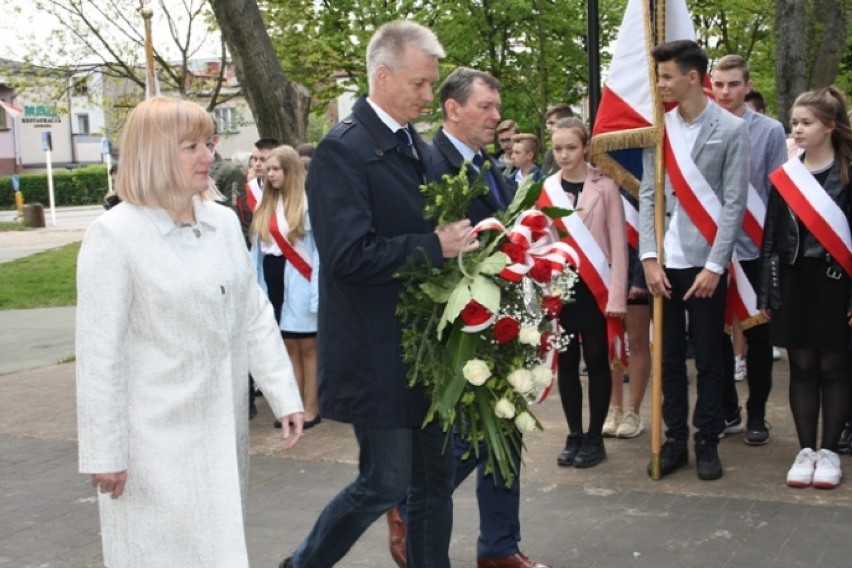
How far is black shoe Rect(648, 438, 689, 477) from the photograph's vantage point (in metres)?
6.49

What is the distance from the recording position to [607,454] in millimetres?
6984

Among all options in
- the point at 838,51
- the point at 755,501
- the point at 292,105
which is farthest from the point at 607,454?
the point at 838,51

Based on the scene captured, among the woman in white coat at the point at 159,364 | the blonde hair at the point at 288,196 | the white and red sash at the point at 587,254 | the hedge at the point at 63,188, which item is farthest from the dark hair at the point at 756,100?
the hedge at the point at 63,188

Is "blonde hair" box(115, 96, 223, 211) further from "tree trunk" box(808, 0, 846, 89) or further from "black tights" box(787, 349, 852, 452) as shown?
"tree trunk" box(808, 0, 846, 89)

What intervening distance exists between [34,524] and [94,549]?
2.17ft

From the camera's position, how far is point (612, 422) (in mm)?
7535

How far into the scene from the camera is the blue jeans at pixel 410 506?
4.27 meters

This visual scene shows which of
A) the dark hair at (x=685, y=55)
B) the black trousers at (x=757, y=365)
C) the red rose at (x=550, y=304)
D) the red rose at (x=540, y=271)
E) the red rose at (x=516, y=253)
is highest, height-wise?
the dark hair at (x=685, y=55)

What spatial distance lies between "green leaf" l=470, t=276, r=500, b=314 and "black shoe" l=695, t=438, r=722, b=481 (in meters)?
2.82

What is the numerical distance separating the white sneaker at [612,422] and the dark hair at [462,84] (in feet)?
10.3

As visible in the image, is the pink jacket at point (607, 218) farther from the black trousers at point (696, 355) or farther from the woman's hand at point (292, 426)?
the woman's hand at point (292, 426)

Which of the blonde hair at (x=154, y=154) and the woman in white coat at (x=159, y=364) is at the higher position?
the blonde hair at (x=154, y=154)

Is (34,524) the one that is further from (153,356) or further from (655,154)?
(655,154)

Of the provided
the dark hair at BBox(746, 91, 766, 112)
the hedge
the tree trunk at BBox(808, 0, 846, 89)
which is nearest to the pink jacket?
the dark hair at BBox(746, 91, 766, 112)
